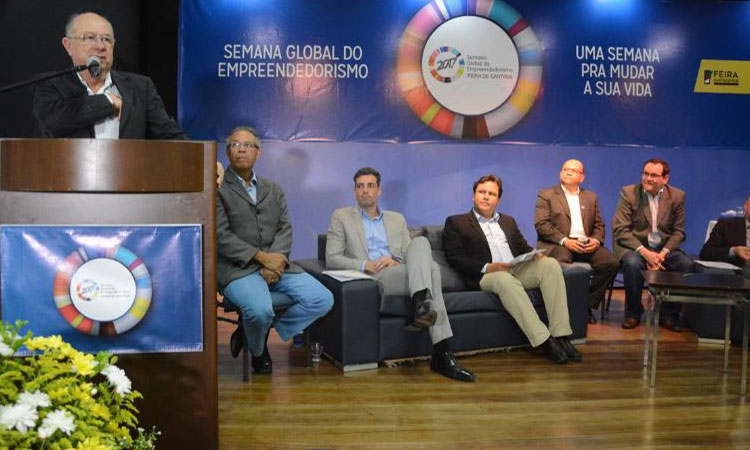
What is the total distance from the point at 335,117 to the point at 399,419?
11.5 feet

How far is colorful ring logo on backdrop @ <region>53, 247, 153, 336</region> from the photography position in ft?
5.48

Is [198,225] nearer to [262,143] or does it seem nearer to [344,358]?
[344,358]

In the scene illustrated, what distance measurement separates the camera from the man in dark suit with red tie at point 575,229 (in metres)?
5.21

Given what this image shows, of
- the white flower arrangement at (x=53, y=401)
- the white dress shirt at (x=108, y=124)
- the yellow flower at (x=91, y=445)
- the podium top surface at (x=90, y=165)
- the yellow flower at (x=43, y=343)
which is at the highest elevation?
the white dress shirt at (x=108, y=124)

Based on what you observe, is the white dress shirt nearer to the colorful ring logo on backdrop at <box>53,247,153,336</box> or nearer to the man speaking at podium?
the man speaking at podium

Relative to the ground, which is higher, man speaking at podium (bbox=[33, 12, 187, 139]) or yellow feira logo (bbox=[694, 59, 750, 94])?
yellow feira logo (bbox=[694, 59, 750, 94])

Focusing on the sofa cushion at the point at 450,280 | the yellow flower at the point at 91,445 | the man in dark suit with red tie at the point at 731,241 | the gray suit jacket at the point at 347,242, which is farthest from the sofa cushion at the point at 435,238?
the yellow flower at the point at 91,445

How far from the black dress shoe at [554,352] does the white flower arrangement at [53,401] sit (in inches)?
121

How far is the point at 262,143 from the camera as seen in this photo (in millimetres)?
5965

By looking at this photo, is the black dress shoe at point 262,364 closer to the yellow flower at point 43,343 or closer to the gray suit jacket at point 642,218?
the yellow flower at point 43,343

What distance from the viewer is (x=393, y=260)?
13.8ft

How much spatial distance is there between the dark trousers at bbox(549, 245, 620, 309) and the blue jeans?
2167mm

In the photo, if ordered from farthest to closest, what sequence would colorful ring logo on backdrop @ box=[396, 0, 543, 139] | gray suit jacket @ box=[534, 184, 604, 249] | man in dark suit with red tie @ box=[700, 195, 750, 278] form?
1. colorful ring logo on backdrop @ box=[396, 0, 543, 139]
2. gray suit jacket @ box=[534, 184, 604, 249]
3. man in dark suit with red tie @ box=[700, 195, 750, 278]

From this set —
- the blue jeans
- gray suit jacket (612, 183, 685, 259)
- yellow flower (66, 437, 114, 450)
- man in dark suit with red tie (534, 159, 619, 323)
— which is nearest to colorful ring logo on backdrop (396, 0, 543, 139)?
man in dark suit with red tie (534, 159, 619, 323)
